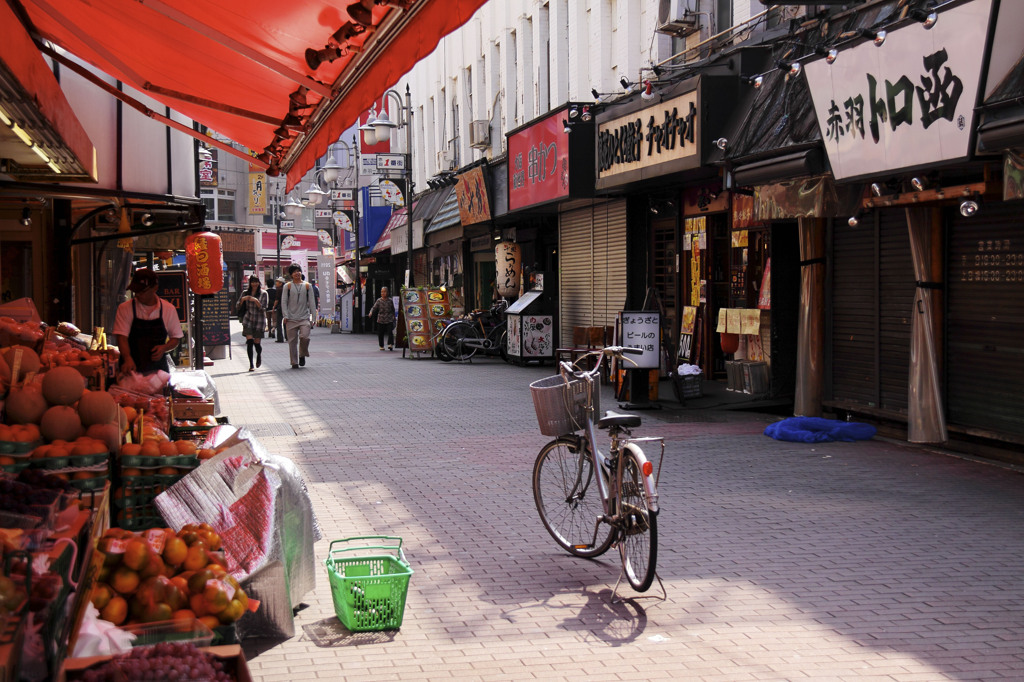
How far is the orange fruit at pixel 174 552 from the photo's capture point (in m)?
4.49

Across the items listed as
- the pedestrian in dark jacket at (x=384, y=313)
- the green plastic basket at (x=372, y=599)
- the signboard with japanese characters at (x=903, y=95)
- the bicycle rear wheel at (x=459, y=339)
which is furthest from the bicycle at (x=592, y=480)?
the pedestrian in dark jacket at (x=384, y=313)

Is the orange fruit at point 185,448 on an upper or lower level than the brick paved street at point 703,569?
upper

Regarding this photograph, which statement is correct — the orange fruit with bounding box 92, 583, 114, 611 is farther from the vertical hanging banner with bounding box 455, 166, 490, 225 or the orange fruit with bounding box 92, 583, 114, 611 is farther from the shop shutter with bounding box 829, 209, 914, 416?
the vertical hanging banner with bounding box 455, 166, 490, 225

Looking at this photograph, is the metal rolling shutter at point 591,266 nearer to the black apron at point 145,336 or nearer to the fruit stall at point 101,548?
the black apron at point 145,336

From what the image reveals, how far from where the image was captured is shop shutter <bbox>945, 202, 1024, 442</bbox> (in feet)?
33.1

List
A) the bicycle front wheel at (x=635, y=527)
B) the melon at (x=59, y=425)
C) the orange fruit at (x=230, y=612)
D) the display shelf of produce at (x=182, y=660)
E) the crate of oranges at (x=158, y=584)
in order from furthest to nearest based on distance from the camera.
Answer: the bicycle front wheel at (x=635, y=527)
the melon at (x=59, y=425)
the orange fruit at (x=230, y=612)
the crate of oranges at (x=158, y=584)
the display shelf of produce at (x=182, y=660)

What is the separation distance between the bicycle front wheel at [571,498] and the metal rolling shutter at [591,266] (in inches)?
510

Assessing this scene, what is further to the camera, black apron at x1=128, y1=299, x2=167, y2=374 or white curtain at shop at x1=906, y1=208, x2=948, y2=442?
white curtain at shop at x1=906, y1=208, x2=948, y2=442

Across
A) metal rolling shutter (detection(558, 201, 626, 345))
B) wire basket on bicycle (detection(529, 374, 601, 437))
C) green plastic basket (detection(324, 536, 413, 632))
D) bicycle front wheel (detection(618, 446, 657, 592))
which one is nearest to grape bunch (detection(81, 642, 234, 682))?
green plastic basket (detection(324, 536, 413, 632))

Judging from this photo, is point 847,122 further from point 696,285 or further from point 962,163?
point 696,285

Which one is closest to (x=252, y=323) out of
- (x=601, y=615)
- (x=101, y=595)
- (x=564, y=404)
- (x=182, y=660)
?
(x=564, y=404)

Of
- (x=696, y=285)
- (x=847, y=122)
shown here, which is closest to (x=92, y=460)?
(x=847, y=122)

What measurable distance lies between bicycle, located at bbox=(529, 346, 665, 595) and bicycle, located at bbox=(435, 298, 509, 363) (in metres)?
17.8

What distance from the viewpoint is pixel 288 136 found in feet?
24.4
